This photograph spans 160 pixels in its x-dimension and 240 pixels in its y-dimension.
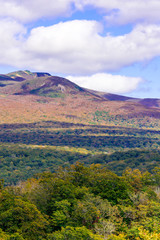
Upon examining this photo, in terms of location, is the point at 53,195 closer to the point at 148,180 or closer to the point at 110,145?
the point at 148,180

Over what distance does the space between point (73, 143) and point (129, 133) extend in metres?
37.7

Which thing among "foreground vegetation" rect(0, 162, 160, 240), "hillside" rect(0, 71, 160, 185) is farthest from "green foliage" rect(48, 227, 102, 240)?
"hillside" rect(0, 71, 160, 185)

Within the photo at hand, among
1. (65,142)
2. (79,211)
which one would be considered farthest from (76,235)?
(65,142)

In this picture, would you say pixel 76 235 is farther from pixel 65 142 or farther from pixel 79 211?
pixel 65 142

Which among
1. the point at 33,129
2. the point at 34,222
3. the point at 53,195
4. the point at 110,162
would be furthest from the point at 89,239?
the point at 33,129

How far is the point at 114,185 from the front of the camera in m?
45.1

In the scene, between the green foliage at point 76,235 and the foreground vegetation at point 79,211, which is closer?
the green foliage at point 76,235

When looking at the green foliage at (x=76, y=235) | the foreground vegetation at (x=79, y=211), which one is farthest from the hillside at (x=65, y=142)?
the green foliage at (x=76, y=235)

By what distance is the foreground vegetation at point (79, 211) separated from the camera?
3061 centimetres

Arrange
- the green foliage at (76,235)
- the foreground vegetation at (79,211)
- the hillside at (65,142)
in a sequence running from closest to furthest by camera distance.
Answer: the green foliage at (76,235) < the foreground vegetation at (79,211) < the hillside at (65,142)

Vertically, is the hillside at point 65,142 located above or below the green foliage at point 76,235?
below

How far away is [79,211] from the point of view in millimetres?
35594

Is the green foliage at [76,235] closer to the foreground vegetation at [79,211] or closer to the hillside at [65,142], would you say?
the foreground vegetation at [79,211]

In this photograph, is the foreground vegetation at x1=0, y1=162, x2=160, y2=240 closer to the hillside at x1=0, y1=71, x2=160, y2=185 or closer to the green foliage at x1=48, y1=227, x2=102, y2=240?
the green foliage at x1=48, y1=227, x2=102, y2=240
